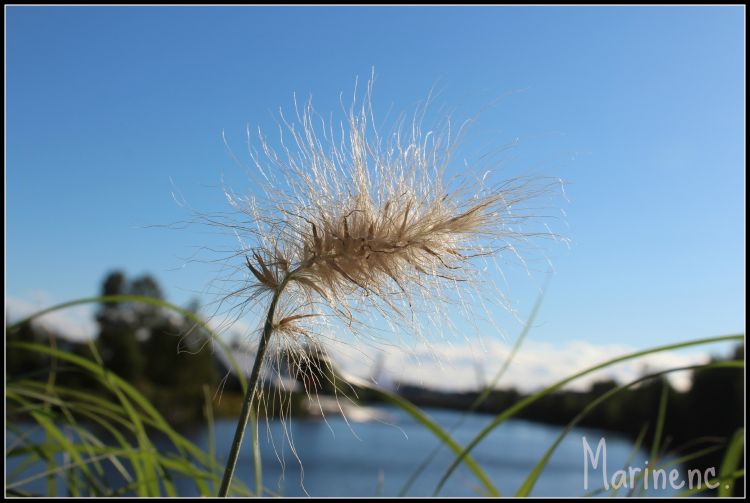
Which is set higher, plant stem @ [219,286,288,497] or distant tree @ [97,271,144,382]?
distant tree @ [97,271,144,382]

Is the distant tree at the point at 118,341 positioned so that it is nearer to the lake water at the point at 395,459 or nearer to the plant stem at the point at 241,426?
the lake water at the point at 395,459

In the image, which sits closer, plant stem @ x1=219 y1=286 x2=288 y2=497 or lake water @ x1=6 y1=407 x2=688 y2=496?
plant stem @ x1=219 y1=286 x2=288 y2=497

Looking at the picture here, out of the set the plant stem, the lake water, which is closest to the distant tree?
the lake water

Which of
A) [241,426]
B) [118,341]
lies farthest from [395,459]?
[241,426]

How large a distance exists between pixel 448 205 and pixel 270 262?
0.30 m

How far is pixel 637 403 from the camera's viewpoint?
26828mm

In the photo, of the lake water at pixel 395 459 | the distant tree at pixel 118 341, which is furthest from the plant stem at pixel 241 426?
the distant tree at pixel 118 341

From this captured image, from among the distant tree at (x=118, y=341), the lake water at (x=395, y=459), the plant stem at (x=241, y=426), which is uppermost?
the distant tree at (x=118, y=341)

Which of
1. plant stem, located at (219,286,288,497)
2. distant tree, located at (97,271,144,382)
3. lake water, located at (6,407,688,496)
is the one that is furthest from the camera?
distant tree, located at (97,271,144,382)

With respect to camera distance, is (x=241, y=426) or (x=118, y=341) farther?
(x=118, y=341)

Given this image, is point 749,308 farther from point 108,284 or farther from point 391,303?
point 108,284

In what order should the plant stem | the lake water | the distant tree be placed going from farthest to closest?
1. the distant tree
2. the lake water
3. the plant stem

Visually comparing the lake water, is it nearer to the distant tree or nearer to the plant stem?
the distant tree

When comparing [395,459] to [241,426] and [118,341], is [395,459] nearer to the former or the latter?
[118,341]
